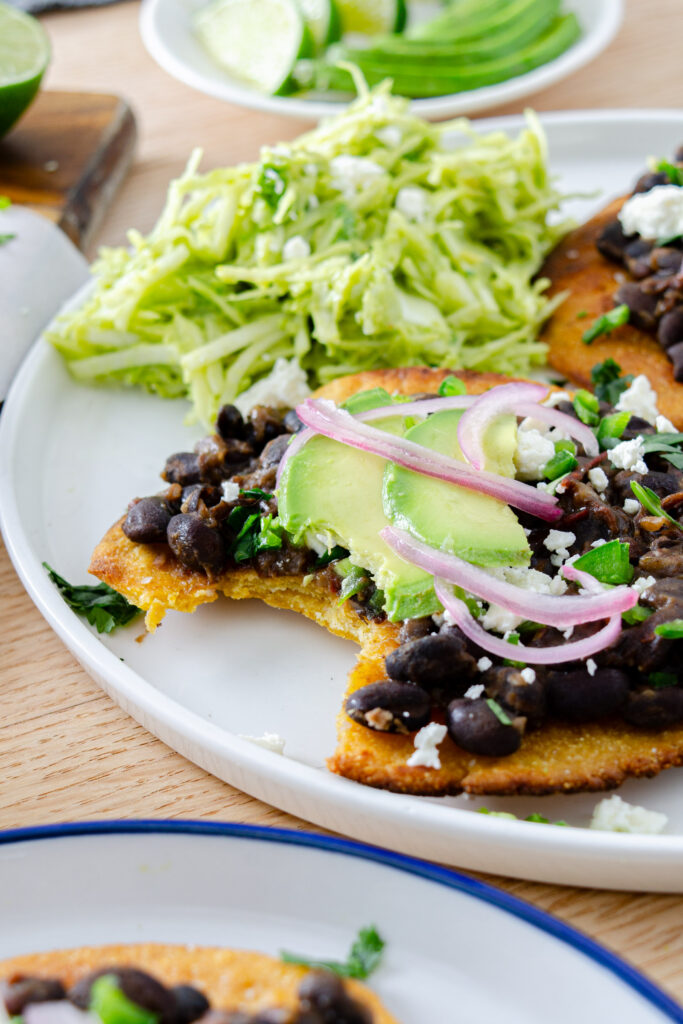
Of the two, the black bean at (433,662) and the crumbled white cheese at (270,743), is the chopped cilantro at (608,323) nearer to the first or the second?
the black bean at (433,662)

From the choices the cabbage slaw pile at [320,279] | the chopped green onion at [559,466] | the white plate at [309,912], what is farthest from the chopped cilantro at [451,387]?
the white plate at [309,912]

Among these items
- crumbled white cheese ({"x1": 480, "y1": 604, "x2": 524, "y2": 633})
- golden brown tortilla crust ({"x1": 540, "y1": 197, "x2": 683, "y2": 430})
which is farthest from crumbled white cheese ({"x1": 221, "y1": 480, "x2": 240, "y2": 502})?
golden brown tortilla crust ({"x1": 540, "y1": 197, "x2": 683, "y2": 430})

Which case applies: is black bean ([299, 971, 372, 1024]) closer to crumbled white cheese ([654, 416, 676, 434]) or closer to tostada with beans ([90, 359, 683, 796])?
tostada with beans ([90, 359, 683, 796])

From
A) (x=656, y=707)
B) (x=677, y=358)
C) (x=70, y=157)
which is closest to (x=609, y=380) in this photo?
(x=677, y=358)

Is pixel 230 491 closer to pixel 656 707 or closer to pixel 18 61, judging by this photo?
pixel 656 707

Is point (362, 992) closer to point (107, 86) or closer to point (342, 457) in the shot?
point (342, 457)

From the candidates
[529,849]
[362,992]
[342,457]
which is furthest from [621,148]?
[362,992]
